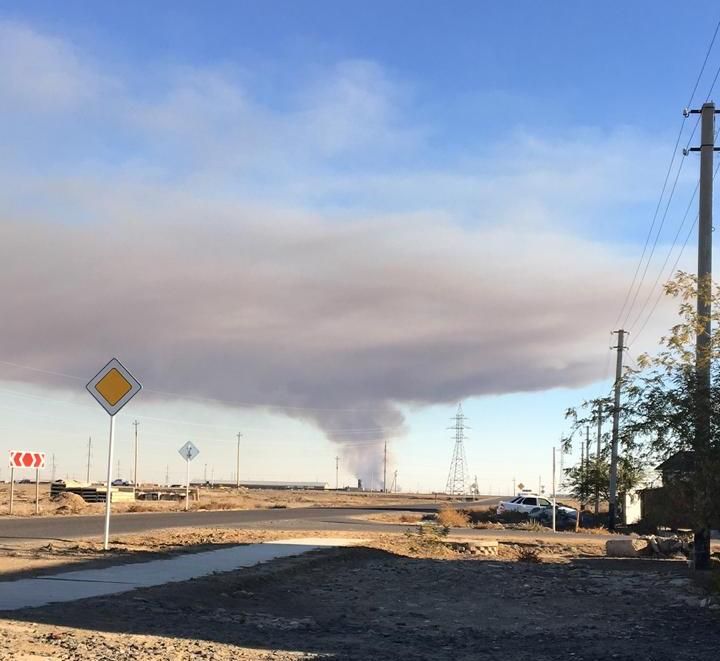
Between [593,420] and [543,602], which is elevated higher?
[593,420]

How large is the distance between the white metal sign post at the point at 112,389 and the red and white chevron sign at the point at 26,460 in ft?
63.7

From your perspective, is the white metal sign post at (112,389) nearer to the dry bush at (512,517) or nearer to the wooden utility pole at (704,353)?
the wooden utility pole at (704,353)

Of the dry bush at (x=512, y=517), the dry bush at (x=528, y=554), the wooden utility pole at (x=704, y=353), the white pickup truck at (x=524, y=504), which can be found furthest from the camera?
the white pickup truck at (x=524, y=504)

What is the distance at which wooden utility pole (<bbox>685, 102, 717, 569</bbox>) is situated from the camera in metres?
16.1

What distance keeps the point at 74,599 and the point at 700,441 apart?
1041cm

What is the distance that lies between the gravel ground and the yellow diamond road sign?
14.4ft

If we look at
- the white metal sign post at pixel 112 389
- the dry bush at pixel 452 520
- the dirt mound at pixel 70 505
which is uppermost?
the white metal sign post at pixel 112 389

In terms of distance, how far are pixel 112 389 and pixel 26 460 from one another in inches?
805

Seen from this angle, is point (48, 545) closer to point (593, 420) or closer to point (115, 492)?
point (593, 420)

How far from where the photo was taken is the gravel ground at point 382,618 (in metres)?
9.56

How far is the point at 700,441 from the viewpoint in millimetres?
16203

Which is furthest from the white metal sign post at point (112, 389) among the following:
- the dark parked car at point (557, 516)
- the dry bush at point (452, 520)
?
the dark parked car at point (557, 516)

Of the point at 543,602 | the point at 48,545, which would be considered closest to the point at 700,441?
the point at 543,602

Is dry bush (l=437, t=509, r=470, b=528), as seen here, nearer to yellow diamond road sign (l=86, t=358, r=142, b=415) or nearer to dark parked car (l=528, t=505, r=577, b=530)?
dark parked car (l=528, t=505, r=577, b=530)
